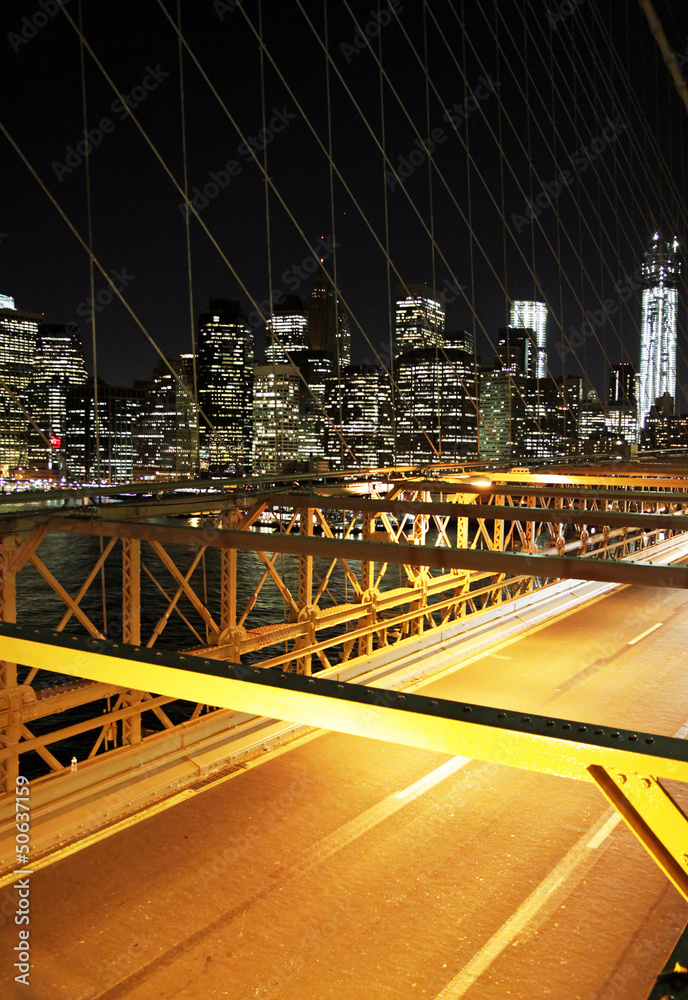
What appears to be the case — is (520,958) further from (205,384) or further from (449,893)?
(205,384)

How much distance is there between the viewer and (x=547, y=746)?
209 centimetres

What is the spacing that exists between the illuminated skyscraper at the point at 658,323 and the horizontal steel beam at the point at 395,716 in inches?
1338

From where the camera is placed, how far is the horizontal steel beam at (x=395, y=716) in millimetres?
2055

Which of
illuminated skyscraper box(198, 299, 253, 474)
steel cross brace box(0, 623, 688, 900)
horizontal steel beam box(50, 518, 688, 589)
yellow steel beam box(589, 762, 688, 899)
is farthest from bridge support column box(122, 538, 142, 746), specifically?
illuminated skyscraper box(198, 299, 253, 474)

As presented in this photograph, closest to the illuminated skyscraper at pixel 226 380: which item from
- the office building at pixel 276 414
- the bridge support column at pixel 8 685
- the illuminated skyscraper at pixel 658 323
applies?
the office building at pixel 276 414

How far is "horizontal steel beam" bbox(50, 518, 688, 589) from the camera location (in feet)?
14.4

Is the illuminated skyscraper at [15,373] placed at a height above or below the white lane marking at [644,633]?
above

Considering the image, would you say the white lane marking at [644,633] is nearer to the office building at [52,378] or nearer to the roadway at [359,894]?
the roadway at [359,894]

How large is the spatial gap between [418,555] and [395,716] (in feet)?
8.87

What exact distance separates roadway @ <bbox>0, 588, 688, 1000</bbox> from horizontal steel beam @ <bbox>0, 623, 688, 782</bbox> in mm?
1988

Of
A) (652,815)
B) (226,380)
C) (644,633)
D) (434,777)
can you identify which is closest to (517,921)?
(434,777)

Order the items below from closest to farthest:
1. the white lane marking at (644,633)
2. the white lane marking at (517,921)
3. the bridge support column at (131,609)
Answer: the white lane marking at (517,921), the bridge support column at (131,609), the white lane marking at (644,633)

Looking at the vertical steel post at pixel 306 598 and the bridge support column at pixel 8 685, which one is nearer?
the bridge support column at pixel 8 685

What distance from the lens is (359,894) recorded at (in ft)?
14.7
